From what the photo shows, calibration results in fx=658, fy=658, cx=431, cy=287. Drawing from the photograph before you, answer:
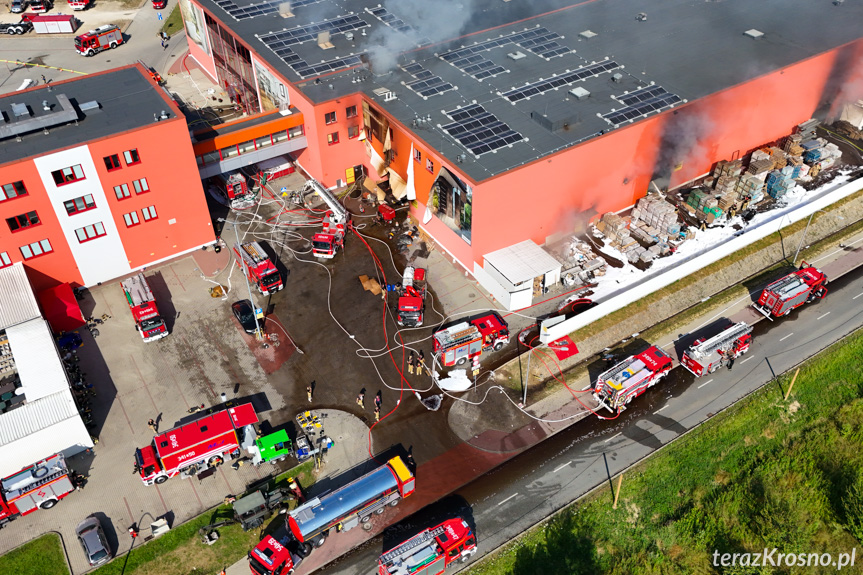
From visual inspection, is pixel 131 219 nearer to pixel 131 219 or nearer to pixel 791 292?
pixel 131 219

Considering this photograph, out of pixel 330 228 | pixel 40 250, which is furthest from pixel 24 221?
pixel 330 228

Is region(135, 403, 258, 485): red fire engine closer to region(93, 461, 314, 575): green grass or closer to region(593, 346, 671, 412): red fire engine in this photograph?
region(93, 461, 314, 575): green grass

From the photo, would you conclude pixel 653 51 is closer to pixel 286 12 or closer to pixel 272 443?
pixel 286 12

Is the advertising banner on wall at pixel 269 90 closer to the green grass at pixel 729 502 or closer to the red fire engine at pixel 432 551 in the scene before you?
the red fire engine at pixel 432 551

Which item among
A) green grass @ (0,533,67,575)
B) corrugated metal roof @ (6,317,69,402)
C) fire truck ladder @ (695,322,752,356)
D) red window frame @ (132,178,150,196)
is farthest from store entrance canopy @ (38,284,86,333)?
Answer: fire truck ladder @ (695,322,752,356)

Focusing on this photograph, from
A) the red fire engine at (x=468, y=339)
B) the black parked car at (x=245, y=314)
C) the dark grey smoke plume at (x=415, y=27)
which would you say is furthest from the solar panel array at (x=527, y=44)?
the black parked car at (x=245, y=314)

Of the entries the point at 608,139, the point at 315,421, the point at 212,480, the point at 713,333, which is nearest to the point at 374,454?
the point at 315,421
